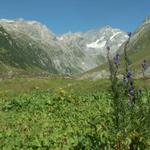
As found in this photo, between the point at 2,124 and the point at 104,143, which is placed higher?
the point at 2,124

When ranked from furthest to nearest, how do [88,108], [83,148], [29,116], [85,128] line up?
1. [88,108]
2. [29,116]
3. [85,128]
4. [83,148]

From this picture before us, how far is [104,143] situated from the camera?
11.9 m

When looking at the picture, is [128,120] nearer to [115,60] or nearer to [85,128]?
[115,60]

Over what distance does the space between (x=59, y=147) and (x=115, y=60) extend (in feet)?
13.4

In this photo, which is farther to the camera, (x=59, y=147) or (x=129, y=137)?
(x=59, y=147)

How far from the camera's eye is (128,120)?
12.0m

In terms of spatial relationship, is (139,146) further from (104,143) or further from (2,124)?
(2,124)

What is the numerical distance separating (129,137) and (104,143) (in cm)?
70

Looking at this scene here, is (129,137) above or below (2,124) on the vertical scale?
below

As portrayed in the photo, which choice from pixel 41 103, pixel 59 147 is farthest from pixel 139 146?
pixel 41 103

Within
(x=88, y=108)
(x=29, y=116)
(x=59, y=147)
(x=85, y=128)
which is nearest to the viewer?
(x=59, y=147)

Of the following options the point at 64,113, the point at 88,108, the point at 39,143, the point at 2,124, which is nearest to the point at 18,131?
the point at 2,124

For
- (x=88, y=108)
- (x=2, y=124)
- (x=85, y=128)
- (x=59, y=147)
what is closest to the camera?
(x=59, y=147)

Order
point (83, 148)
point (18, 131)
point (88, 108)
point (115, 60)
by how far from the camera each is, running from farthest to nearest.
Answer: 1. point (88, 108)
2. point (18, 131)
3. point (83, 148)
4. point (115, 60)
